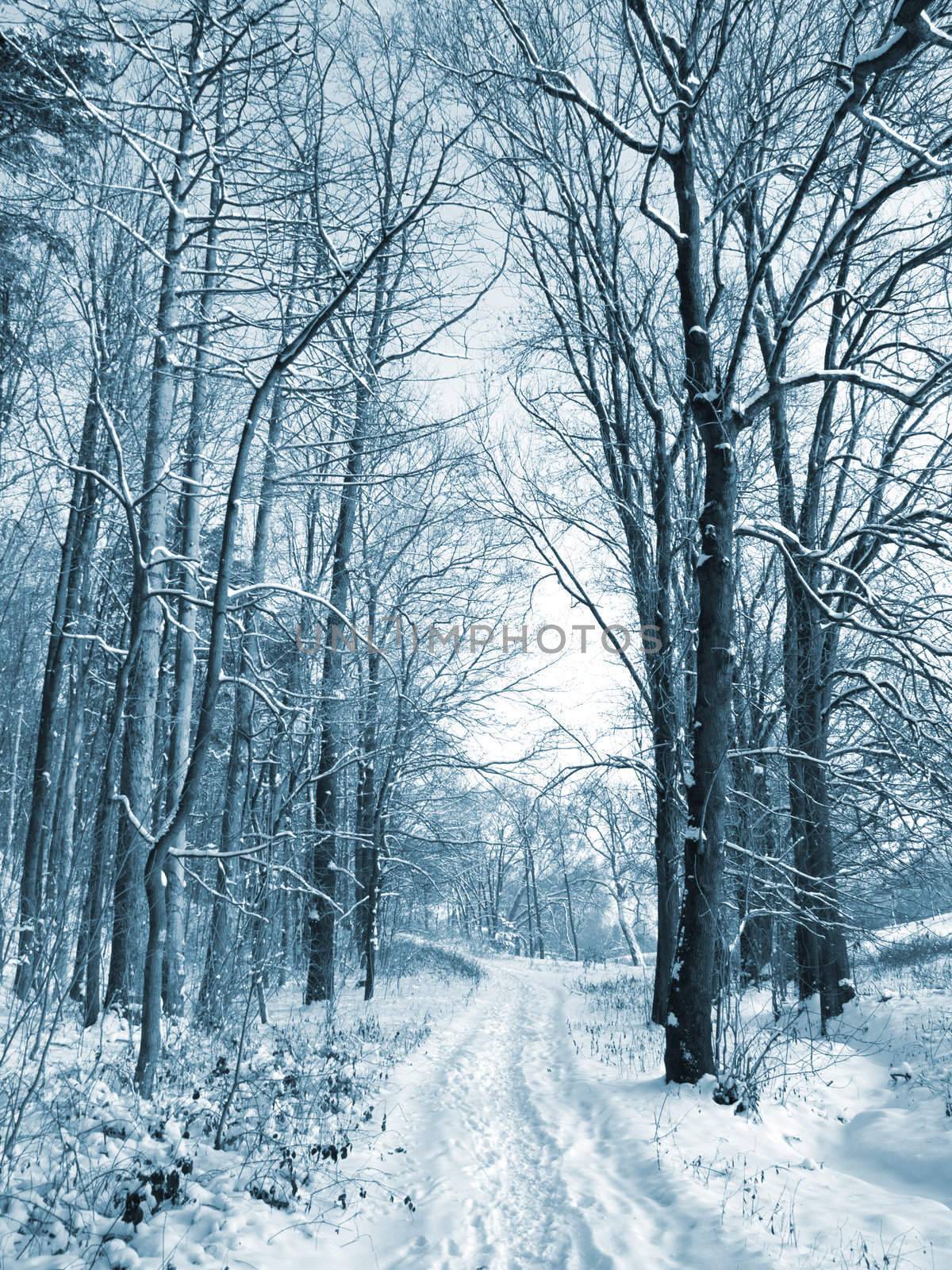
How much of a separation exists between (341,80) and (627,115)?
204 inches

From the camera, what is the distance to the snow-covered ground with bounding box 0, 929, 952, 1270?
3445 millimetres

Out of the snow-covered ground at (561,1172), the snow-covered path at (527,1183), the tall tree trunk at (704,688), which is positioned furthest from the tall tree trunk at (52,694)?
the tall tree trunk at (704,688)

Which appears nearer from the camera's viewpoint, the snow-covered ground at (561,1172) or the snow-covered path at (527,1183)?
the snow-covered ground at (561,1172)

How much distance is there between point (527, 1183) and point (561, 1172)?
25 cm

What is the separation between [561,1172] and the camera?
4.65 m

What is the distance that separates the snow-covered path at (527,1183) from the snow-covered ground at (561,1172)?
0.02m

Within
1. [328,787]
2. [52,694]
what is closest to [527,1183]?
[328,787]

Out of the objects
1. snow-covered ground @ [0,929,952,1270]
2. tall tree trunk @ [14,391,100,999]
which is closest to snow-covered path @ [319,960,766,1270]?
snow-covered ground @ [0,929,952,1270]

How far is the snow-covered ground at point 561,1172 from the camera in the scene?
3445 mm

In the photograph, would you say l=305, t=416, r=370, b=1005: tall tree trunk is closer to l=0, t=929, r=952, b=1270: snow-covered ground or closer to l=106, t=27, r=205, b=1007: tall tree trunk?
l=106, t=27, r=205, b=1007: tall tree trunk

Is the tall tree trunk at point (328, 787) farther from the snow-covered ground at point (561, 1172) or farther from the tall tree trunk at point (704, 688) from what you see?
the tall tree trunk at point (704, 688)

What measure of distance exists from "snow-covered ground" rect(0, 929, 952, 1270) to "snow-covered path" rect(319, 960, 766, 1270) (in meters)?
0.02

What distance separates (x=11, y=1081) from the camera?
4.09 metres

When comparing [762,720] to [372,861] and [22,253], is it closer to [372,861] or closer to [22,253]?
[372,861]
